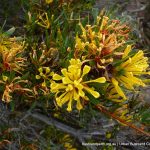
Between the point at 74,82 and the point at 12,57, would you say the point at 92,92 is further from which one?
the point at 12,57

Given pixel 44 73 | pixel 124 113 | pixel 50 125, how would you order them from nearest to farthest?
pixel 44 73 → pixel 124 113 → pixel 50 125

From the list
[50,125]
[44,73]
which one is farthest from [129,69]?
[50,125]

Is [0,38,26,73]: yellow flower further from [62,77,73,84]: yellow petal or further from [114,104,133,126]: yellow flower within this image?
[114,104,133,126]: yellow flower

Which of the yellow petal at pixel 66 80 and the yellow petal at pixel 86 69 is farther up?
the yellow petal at pixel 86 69

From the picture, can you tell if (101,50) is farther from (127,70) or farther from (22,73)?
(22,73)

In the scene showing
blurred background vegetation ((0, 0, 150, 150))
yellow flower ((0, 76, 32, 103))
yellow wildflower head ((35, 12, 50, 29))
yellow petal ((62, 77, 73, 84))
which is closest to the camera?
yellow petal ((62, 77, 73, 84))

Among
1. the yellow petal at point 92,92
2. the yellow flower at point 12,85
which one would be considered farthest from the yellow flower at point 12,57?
the yellow petal at point 92,92

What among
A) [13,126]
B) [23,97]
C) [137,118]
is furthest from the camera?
[13,126]

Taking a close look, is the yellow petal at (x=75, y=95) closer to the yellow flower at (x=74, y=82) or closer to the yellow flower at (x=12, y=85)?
the yellow flower at (x=74, y=82)

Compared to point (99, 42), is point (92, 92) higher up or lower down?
lower down

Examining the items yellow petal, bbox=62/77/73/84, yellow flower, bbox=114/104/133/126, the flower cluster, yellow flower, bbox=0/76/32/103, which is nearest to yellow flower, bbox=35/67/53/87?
yellow flower, bbox=0/76/32/103

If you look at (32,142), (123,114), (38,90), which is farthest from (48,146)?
(38,90)
